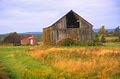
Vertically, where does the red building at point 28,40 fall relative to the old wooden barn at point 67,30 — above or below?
below

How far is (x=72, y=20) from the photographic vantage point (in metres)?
57.6

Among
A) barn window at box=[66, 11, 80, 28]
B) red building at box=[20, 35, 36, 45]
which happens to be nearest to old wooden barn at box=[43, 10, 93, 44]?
barn window at box=[66, 11, 80, 28]

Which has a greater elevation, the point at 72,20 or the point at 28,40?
A: the point at 72,20

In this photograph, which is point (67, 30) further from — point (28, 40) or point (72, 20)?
point (28, 40)

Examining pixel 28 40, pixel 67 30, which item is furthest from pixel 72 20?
pixel 28 40

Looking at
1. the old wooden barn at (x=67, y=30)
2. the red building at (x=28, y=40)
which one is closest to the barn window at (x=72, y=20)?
the old wooden barn at (x=67, y=30)

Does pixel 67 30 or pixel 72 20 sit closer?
pixel 67 30

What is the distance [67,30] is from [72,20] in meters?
2.67

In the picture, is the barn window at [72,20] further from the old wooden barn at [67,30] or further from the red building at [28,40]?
the red building at [28,40]

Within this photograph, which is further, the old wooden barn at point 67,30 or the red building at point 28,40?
the red building at point 28,40

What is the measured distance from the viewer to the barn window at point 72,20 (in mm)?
56250

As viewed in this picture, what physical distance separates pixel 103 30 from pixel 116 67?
94270 mm

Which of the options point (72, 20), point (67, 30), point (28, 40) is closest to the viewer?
point (67, 30)

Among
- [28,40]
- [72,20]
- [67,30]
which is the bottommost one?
[28,40]
